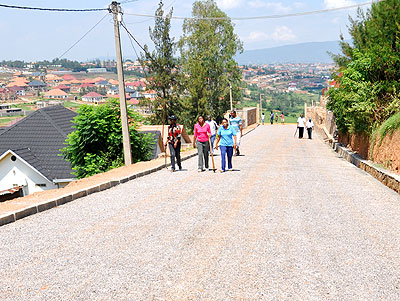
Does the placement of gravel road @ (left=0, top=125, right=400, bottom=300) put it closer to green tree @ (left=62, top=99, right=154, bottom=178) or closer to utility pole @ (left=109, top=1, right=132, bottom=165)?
utility pole @ (left=109, top=1, right=132, bottom=165)

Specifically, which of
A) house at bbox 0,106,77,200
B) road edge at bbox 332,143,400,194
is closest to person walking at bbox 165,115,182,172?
road edge at bbox 332,143,400,194

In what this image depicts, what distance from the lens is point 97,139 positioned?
17734 millimetres

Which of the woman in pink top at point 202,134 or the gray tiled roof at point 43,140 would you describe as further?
the gray tiled roof at point 43,140

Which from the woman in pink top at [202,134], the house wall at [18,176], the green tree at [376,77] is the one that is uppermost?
the green tree at [376,77]

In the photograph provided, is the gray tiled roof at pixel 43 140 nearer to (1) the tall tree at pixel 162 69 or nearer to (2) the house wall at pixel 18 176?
(2) the house wall at pixel 18 176

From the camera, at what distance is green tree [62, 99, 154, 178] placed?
17625 mm

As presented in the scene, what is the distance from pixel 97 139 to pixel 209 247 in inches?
510

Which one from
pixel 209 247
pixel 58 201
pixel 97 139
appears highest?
pixel 97 139

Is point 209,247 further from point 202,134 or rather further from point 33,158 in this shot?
point 33,158

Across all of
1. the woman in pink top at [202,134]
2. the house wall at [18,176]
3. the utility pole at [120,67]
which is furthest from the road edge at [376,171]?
the house wall at [18,176]

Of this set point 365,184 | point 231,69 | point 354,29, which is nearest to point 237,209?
point 365,184

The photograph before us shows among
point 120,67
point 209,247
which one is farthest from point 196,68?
point 209,247

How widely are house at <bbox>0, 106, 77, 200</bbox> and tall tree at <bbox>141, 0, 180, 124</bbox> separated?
51.2ft

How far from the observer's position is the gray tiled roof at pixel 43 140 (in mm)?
25188
